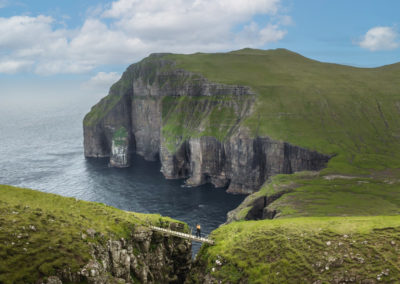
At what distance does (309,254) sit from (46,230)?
37.6 m

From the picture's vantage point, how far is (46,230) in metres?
44.2

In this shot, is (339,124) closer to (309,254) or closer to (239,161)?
(239,161)

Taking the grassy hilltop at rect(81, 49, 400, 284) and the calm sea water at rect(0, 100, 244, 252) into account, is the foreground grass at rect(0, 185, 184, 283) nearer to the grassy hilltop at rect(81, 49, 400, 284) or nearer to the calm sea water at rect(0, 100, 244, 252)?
the grassy hilltop at rect(81, 49, 400, 284)

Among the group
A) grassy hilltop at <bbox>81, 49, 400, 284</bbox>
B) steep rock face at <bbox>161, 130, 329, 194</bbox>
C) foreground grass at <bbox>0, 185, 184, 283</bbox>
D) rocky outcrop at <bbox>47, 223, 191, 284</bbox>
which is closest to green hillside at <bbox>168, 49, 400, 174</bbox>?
grassy hilltop at <bbox>81, 49, 400, 284</bbox>

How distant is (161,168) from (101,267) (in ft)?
506

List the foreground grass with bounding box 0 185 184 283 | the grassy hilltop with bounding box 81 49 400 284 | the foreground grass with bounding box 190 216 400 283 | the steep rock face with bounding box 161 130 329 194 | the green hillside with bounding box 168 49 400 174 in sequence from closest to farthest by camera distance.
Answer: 1. the foreground grass with bounding box 0 185 184 283
2. the foreground grass with bounding box 190 216 400 283
3. the grassy hilltop with bounding box 81 49 400 284
4. the green hillside with bounding box 168 49 400 174
5. the steep rock face with bounding box 161 130 329 194

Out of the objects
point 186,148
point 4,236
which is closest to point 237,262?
point 4,236

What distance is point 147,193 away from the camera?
6206 inches

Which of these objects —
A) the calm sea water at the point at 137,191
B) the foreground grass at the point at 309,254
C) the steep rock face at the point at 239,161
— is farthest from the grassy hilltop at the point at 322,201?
the calm sea water at the point at 137,191

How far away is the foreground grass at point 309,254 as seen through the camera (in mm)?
46188

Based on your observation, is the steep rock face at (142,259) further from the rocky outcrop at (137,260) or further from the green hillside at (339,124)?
the green hillside at (339,124)

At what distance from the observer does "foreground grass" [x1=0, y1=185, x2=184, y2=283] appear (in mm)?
38281

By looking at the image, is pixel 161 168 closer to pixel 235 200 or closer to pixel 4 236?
pixel 235 200

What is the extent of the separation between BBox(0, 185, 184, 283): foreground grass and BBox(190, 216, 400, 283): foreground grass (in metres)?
16.0
